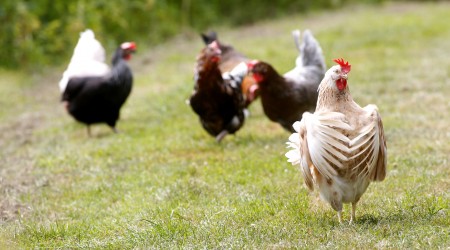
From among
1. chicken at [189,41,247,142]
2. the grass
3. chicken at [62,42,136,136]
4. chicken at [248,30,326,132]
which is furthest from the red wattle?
chicken at [62,42,136,136]

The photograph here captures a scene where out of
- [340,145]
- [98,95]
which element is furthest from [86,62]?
[340,145]

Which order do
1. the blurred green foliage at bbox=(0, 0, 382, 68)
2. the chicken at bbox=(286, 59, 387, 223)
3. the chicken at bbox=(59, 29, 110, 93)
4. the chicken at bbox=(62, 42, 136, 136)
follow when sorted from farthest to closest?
1. the blurred green foliage at bbox=(0, 0, 382, 68)
2. the chicken at bbox=(59, 29, 110, 93)
3. the chicken at bbox=(62, 42, 136, 136)
4. the chicken at bbox=(286, 59, 387, 223)

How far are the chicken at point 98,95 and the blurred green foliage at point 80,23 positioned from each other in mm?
5943

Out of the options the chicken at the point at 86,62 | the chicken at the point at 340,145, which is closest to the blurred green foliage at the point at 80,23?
the chicken at the point at 86,62

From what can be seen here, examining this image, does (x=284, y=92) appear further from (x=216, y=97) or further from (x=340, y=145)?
(x=340, y=145)

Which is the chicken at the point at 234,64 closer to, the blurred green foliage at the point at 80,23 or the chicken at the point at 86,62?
the chicken at the point at 86,62

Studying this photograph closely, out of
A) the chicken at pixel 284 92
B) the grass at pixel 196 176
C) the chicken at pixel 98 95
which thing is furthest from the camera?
the chicken at pixel 98 95

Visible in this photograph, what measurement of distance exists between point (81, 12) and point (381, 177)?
12.6 m

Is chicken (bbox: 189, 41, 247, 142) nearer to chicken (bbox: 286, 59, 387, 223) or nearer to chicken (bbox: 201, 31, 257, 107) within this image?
chicken (bbox: 201, 31, 257, 107)

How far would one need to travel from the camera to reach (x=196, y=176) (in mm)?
7395

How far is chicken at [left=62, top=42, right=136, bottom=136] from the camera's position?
985 cm

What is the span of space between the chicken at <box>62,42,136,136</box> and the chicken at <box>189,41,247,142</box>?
1539mm

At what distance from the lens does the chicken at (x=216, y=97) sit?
28.2ft

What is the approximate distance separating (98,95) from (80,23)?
683cm
